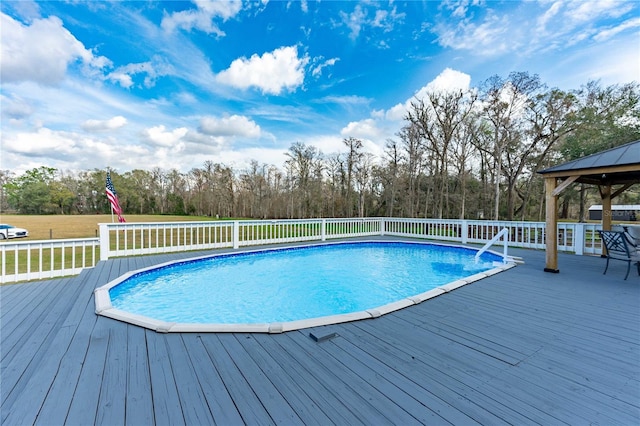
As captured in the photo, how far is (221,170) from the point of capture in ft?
98.5

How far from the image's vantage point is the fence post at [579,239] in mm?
6238

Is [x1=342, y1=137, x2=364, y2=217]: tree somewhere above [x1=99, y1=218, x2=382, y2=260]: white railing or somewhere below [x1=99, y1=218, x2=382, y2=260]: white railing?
above

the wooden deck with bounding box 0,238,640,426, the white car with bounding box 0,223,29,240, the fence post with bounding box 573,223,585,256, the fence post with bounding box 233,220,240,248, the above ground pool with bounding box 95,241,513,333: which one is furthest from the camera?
the white car with bounding box 0,223,29,240

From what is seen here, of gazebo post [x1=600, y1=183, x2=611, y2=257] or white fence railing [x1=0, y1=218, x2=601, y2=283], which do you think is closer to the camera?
white fence railing [x1=0, y1=218, x2=601, y2=283]

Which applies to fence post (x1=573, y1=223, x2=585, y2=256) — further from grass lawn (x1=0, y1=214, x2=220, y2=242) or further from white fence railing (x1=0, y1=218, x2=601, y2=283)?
grass lawn (x1=0, y1=214, x2=220, y2=242)

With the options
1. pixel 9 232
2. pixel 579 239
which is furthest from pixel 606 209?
pixel 9 232

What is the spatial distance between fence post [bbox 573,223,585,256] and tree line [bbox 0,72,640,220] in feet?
29.2

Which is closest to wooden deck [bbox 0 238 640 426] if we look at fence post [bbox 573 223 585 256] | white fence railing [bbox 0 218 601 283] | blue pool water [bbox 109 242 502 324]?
blue pool water [bbox 109 242 502 324]

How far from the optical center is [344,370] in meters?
1.79

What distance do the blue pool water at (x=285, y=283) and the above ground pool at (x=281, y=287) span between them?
14mm

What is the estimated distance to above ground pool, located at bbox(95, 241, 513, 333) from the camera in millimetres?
3041

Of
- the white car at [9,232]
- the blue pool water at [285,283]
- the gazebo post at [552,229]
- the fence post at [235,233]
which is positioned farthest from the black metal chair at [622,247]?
the white car at [9,232]

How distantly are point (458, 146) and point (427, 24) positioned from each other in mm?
9233

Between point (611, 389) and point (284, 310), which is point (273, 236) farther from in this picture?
point (611, 389)
